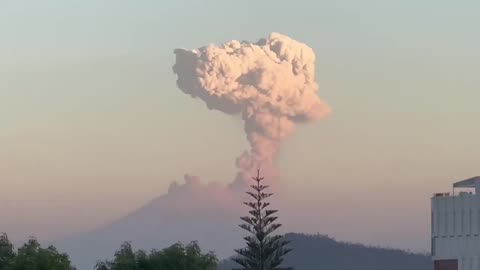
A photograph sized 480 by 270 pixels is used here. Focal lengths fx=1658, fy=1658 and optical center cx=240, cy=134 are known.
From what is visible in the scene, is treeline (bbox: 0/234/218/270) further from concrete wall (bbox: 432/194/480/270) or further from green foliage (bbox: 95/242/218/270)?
concrete wall (bbox: 432/194/480/270)

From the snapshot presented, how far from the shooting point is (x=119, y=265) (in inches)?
4857

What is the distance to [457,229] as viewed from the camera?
17225 cm

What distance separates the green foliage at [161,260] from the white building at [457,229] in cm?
4974

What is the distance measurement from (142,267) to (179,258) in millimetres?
2988

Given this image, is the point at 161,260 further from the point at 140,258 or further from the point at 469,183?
the point at 469,183

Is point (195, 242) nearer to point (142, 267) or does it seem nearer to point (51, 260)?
point (142, 267)

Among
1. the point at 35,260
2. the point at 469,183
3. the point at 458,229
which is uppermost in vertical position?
the point at 469,183

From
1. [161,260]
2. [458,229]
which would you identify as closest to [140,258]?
[161,260]

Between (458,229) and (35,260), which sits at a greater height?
(458,229)

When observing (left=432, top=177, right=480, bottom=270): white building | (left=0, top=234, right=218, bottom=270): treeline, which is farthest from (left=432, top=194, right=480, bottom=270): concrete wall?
(left=0, top=234, right=218, bottom=270): treeline

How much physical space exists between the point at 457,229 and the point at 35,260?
6992cm

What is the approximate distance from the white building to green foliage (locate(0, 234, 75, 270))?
63.8m

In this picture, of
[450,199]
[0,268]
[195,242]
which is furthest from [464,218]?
[0,268]

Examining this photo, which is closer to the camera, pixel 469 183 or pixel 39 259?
pixel 39 259
